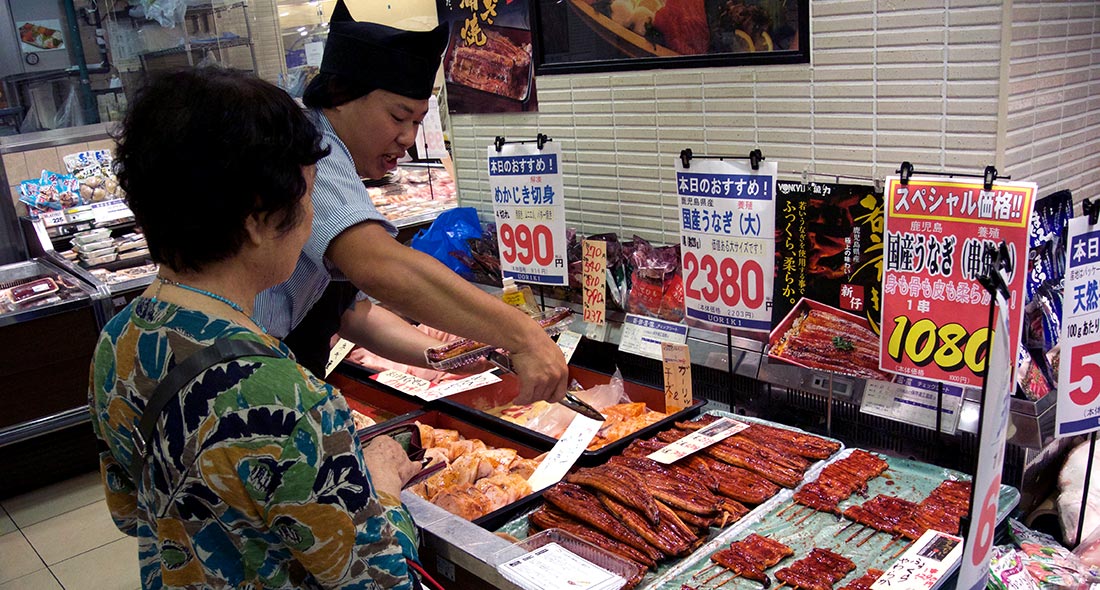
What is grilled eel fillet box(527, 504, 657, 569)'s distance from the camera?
2.28 meters

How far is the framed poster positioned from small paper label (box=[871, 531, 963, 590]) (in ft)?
5.42

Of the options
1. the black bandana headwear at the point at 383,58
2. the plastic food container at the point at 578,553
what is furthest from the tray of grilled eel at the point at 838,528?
the black bandana headwear at the point at 383,58

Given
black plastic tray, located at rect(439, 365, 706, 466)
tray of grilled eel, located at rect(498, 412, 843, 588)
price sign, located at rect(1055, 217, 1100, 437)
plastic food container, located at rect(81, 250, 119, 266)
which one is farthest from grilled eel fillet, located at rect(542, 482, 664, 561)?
plastic food container, located at rect(81, 250, 119, 266)

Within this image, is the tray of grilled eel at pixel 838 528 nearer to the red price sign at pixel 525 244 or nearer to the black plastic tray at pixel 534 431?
the black plastic tray at pixel 534 431

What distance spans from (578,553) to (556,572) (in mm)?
135

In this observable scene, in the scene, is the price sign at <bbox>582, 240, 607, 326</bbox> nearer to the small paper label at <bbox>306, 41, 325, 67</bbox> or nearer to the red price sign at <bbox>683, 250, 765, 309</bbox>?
the red price sign at <bbox>683, 250, 765, 309</bbox>

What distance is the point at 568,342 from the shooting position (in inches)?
140

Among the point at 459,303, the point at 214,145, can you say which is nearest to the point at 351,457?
the point at 214,145

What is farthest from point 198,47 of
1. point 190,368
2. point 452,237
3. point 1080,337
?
point 1080,337

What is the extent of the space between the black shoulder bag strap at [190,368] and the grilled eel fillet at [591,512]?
132cm

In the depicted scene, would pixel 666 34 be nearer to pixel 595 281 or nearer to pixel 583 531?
pixel 595 281

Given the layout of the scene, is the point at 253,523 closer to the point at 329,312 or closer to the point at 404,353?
the point at 329,312

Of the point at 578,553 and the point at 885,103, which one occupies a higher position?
the point at 885,103

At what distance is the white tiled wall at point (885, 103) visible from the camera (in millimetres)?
2545
